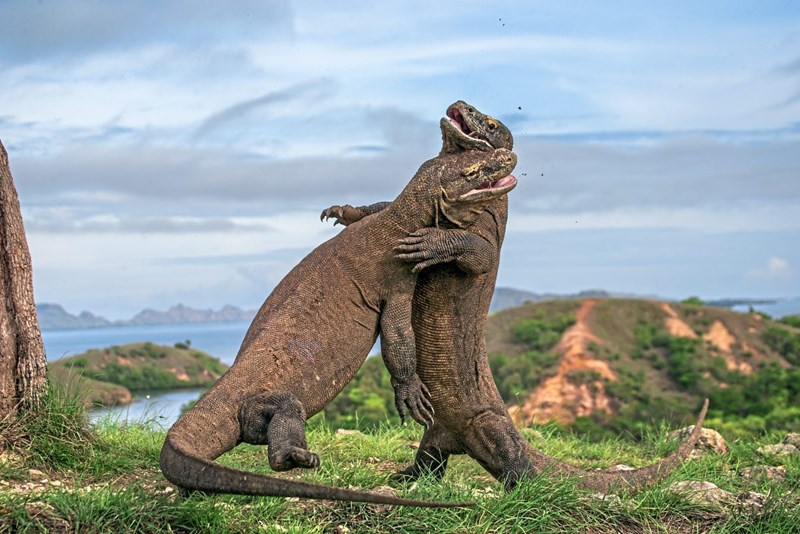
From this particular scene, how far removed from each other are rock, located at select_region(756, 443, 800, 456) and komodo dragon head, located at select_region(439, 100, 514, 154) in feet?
16.9

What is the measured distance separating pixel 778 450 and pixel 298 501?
6193mm

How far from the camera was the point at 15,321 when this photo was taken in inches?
323

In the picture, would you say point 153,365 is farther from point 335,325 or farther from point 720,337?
point 335,325

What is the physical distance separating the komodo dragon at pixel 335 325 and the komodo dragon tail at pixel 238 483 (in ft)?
1.06

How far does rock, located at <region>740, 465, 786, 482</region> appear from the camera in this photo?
8977 mm

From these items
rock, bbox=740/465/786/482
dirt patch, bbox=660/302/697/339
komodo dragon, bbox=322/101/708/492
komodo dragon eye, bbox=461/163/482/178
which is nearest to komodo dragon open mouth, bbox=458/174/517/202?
komodo dragon eye, bbox=461/163/482/178

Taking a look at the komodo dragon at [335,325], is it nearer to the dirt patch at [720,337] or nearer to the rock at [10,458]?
the rock at [10,458]

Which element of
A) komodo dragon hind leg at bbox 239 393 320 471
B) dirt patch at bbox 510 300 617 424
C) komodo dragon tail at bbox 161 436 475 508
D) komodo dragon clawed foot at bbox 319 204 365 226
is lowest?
dirt patch at bbox 510 300 617 424

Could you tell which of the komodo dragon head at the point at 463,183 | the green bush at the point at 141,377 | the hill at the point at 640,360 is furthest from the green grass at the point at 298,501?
the hill at the point at 640,360

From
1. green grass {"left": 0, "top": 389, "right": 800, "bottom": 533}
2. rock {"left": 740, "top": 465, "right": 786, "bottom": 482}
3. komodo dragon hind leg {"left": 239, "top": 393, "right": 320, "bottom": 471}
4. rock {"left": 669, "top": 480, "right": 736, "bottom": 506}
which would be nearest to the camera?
komodo dragon hind leg {"left": 239, "top": 393, "right": 320, "bottom": 471}

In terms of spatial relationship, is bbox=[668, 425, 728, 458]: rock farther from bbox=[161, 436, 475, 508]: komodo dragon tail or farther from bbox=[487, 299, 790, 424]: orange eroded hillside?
bbox=[487, 299, 790, 424]: orange eroded hillside

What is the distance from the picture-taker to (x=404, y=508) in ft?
21.9

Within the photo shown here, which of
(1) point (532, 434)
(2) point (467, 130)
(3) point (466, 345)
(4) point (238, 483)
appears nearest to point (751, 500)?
(3) point (466, 345)

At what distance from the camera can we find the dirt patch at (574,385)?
27062 millimetres
